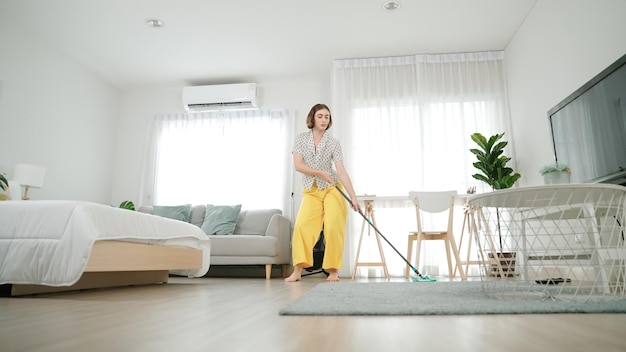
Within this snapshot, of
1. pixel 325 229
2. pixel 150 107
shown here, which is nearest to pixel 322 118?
pixel 325 229

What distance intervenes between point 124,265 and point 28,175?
93.1 inches

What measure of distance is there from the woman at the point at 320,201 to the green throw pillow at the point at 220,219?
157 centimetres

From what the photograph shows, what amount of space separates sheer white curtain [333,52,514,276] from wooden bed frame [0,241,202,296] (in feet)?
7.18

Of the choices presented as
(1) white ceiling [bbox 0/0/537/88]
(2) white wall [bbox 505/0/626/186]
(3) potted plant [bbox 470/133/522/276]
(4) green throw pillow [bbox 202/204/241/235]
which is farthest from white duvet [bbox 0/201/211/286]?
(3) potted plant [bbox 470/133/522/276]

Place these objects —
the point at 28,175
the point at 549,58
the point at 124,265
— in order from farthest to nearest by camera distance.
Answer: the point at 28,175, the point at 549,58, the point at 124,265

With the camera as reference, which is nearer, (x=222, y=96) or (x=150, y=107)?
(x=222, y=96)

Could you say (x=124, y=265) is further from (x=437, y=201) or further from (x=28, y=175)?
(x=437, y=201)

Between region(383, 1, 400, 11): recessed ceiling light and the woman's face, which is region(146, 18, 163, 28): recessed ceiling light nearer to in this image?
the woman's face

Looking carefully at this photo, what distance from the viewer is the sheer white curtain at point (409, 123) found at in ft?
14.9

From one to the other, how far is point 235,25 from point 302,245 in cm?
243

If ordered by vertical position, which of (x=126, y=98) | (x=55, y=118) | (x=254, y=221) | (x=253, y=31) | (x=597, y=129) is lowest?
(x=254, y=221)

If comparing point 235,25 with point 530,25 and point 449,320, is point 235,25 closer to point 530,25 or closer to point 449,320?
point 530,25

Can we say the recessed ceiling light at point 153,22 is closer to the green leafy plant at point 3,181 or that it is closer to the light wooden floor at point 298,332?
the green leafy plant at point 3,181

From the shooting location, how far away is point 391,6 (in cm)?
387
